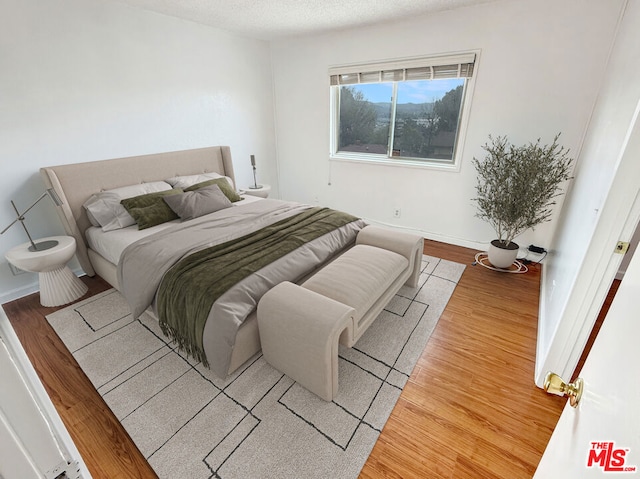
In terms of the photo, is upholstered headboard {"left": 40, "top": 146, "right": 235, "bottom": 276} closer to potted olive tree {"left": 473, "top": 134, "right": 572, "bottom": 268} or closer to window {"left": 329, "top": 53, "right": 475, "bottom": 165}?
window {"left": 329, "top": 53, "right": 475, "bottom": 165}

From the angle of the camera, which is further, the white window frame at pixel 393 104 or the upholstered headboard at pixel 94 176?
the white window frame at pixel 393 104

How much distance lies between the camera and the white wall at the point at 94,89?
232cm

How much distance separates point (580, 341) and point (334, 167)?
3.29 meters

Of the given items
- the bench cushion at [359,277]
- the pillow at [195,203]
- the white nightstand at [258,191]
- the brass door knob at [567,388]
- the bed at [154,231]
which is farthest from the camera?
the white nightstand at [258,191]

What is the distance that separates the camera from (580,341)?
1.53 meters

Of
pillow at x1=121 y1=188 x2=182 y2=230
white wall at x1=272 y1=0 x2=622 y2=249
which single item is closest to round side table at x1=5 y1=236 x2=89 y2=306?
pillow at x1=121 y1=188 x2=182 y2=230

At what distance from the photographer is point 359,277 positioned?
1.96m

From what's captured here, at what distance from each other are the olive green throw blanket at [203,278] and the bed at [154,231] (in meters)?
0.08


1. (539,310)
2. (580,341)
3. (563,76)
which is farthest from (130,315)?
(563,76)

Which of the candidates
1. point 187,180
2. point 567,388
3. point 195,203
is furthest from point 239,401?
point 187,180

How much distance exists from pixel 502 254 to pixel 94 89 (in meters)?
4.13

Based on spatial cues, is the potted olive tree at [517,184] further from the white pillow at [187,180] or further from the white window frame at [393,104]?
the white pillow at [187,180]

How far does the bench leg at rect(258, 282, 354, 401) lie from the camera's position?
1511mm
